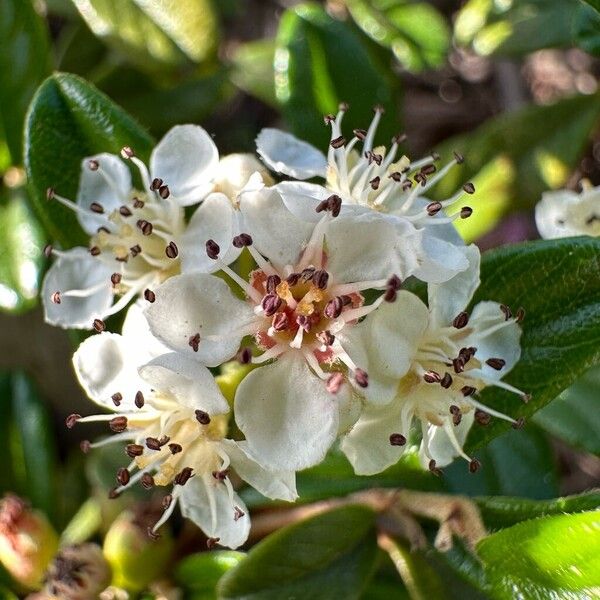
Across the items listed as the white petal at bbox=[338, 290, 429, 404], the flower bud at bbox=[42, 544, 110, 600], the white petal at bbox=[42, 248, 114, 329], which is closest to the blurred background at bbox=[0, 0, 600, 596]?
the white petal at bbox=[42, 248, 114, 329]

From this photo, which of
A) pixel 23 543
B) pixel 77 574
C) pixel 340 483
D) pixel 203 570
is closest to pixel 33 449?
pixel 23 543

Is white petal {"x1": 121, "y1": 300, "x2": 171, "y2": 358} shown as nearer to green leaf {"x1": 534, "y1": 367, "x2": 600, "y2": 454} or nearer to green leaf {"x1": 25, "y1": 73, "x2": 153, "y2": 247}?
green leaf {"x1": 25, "y1": 73, "x2": 153, "y2": 247}

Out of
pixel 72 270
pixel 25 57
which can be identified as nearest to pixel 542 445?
Answer: pixel 72 270

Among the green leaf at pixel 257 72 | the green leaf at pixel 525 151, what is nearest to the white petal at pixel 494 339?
the green leaf at pixel 525 151

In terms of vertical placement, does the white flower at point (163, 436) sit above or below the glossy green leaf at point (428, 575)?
above

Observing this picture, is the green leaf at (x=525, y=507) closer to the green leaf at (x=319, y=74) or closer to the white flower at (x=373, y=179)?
the white flower at (x=373, y=179)

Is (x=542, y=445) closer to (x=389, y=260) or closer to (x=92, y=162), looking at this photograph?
(x=389, y=260)
